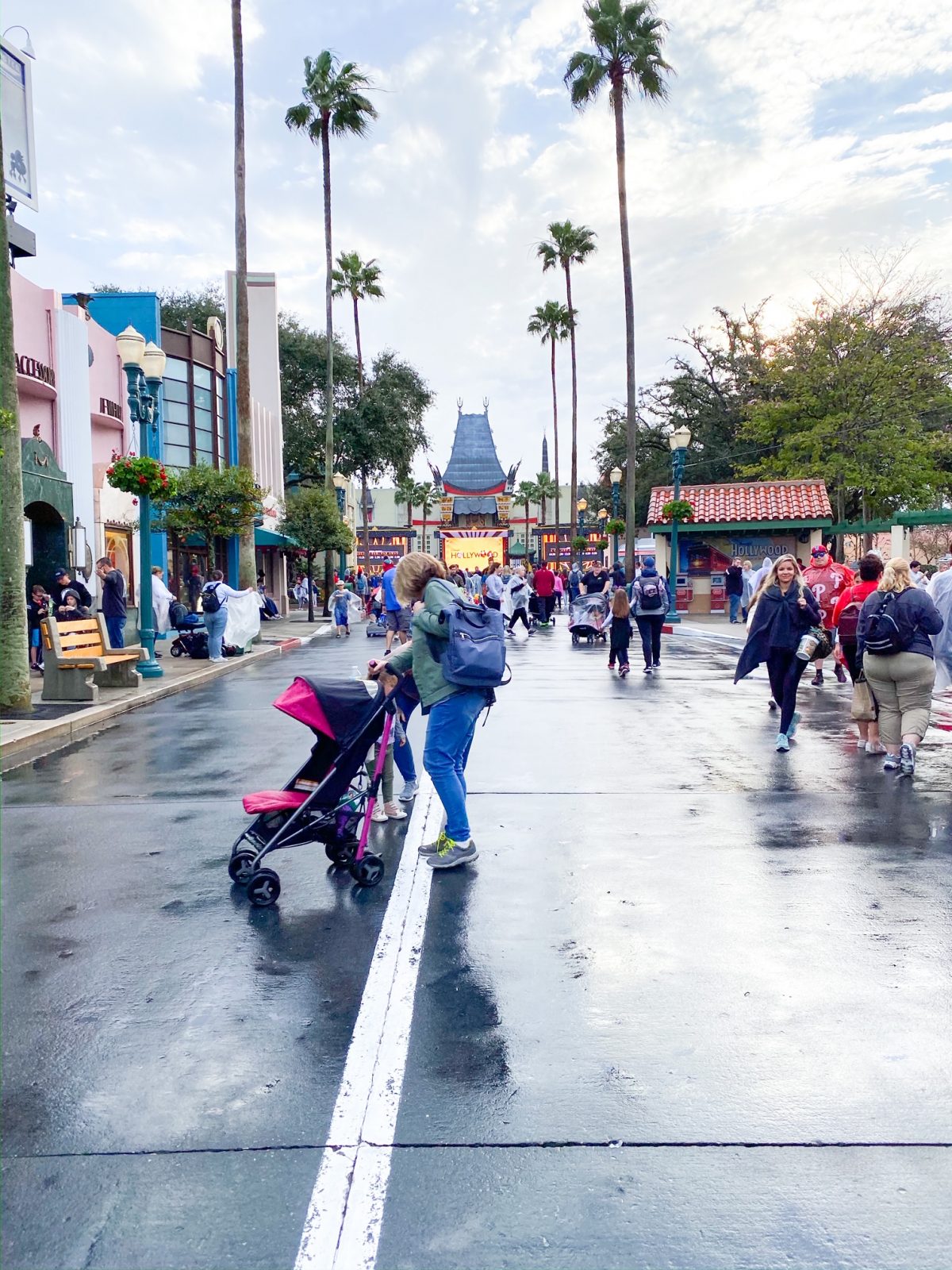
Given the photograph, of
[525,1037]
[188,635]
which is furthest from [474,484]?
[525,1037]

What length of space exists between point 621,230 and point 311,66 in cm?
1251

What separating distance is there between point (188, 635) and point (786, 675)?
14.0m

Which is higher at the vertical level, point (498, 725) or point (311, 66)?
point (311, 66)

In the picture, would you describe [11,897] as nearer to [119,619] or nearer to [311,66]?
[119,619]

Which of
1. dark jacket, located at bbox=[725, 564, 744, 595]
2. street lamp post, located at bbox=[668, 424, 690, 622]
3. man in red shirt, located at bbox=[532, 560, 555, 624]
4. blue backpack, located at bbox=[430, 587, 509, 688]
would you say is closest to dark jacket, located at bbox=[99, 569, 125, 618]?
blue backpack, located at bbox=[430, 587, 509, 688]

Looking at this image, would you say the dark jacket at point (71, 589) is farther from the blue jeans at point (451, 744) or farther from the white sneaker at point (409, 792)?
the blue jeans at point (451, 744)

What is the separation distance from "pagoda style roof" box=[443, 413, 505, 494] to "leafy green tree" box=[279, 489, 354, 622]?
58.8 meters

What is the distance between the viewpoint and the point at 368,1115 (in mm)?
3236

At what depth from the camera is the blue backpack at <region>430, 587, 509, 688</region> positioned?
568cm

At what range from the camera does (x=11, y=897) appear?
216 inches

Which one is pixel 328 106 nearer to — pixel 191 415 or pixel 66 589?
pixel 191 415

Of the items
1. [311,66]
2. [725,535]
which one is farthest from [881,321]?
[311,66]

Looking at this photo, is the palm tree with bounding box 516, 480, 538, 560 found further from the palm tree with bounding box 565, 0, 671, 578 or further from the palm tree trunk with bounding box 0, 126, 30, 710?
the palm tree trunk with bounding box 0, 126, 30, 710

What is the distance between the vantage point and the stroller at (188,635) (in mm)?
20609
